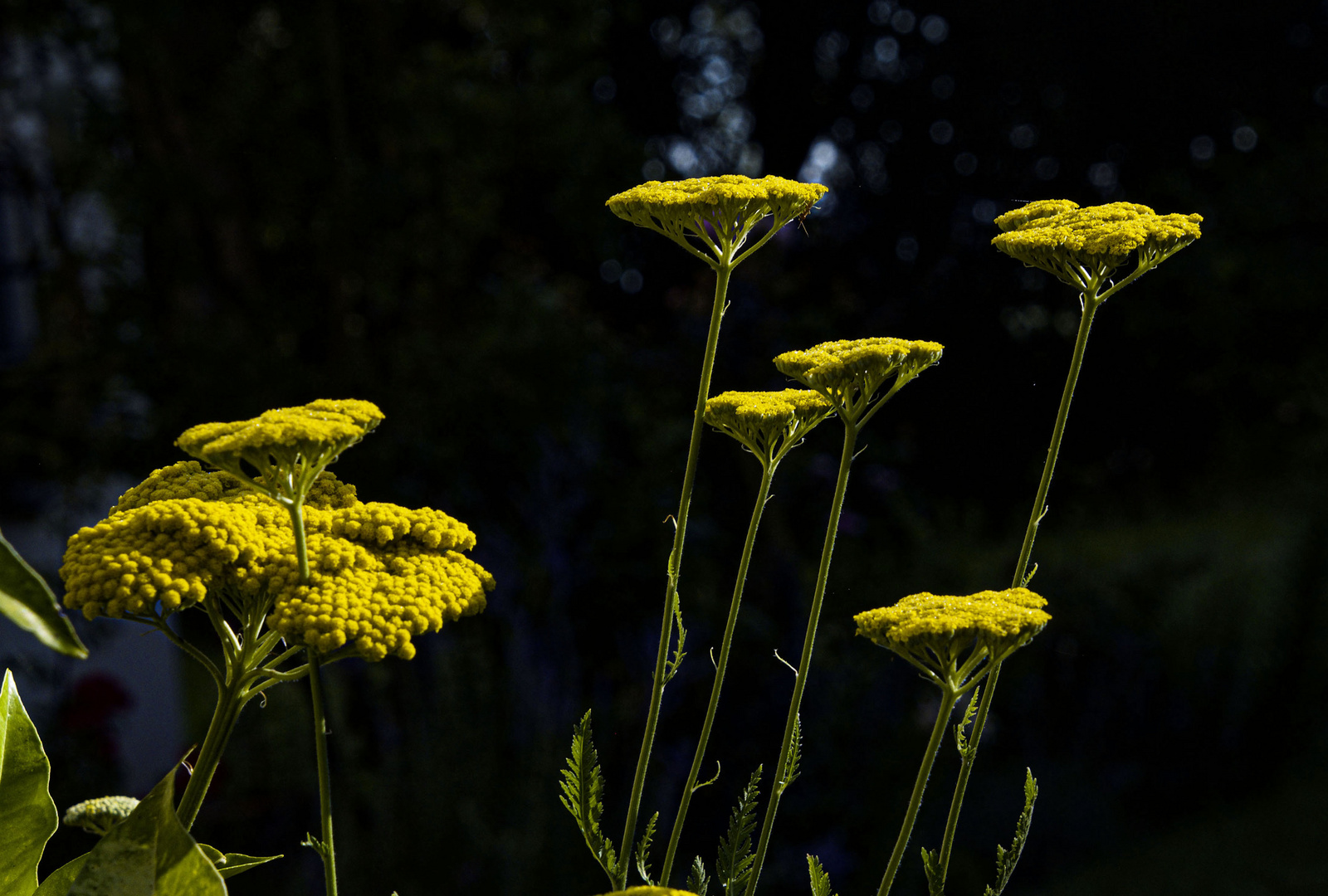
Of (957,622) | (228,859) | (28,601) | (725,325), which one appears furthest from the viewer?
(725,325)

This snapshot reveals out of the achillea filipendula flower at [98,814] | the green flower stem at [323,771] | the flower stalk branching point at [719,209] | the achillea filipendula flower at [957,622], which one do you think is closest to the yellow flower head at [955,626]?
the achillea filipendula flower at [957,622]

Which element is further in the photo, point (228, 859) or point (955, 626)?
point (228, 859)

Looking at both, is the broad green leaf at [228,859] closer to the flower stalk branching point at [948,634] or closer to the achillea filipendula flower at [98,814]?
the achillea filipendula flower at [98,814]

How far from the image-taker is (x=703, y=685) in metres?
2.35

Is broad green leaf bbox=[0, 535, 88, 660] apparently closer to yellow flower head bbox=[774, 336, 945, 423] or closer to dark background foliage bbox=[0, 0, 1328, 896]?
yellow flower head bbox=[774, 336, 945, 423]

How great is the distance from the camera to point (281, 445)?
16.9 inches

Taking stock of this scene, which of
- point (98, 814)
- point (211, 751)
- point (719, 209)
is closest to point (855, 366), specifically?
point (719, 209)

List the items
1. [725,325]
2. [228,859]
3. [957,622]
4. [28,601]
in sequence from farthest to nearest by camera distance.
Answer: [725,325]
[228,859]
[957,622]
[28,601]

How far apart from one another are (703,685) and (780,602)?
260 mm

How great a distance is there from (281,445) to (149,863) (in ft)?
0.59

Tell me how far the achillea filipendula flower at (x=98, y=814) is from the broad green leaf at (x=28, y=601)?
Result: 238 mm

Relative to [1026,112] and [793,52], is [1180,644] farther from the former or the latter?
[793,52]

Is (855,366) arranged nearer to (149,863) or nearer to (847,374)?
(847,374)

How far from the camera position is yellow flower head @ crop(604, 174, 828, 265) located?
0.52 metres
